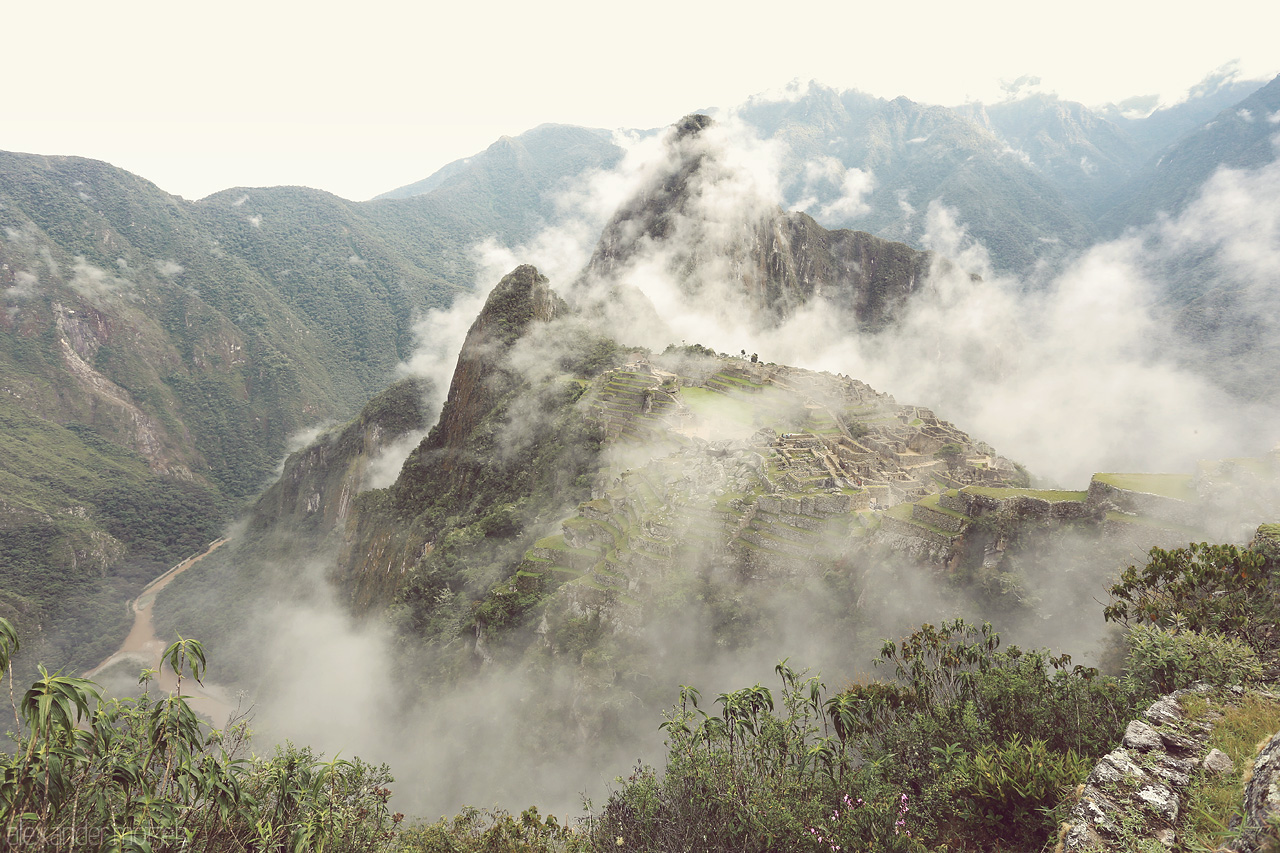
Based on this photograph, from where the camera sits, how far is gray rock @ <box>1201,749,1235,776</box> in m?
8.18

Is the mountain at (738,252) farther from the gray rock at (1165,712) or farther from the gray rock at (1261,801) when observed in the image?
the gray rock at (1261,801)

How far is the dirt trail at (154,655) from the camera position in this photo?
78938 millimetres

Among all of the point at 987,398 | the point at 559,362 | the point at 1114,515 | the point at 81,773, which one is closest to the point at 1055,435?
the point at 987,398

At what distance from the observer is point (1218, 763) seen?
839 cm

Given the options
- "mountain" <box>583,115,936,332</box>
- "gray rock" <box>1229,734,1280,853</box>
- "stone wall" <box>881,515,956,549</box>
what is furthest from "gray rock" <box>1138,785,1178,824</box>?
"mountain" <box>583,115,936,332</box>

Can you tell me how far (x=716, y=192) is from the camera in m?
150

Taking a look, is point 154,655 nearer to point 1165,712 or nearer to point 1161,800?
point 1161,800

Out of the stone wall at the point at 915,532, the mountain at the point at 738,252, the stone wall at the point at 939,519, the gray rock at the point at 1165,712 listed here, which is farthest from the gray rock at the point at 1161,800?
the mountain at the point at 738,252

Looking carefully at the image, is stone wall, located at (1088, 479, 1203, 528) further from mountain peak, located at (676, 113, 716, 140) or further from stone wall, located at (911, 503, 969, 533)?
mountain peak, located at (676, 113, 716, 140)

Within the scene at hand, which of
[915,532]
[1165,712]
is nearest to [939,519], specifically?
[915,532]

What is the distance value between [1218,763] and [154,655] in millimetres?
131157

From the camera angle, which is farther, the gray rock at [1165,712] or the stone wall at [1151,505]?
the stone wall at [1151,505]

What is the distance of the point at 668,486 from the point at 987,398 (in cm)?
14157

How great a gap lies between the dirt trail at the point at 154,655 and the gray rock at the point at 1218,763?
94677mm
